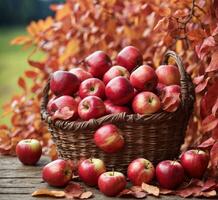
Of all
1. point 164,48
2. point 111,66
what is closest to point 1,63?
point 164,48

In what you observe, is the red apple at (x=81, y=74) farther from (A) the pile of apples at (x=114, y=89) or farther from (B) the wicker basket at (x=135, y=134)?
(B) the wicker basket at (x=135, y=134)

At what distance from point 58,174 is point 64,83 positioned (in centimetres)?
41

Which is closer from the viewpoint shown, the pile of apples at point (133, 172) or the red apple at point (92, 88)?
the pile of apples at point (133, 172)

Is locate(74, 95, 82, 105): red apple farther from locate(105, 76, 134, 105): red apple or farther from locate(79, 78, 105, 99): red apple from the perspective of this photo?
locate(105, 76, 134, 105): red apple

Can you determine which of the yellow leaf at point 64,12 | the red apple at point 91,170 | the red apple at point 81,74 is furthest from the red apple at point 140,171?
the yellow leaf at point 64,12

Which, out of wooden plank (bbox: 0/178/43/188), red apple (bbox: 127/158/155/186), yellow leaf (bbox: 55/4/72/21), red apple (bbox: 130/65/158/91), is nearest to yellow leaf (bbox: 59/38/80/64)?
yellow leaf (bbox: 55/4/72/21)

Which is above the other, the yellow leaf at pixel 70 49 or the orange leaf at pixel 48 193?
the yellow leaf at pixel 70 49

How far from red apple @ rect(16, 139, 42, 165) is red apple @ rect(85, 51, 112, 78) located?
0.38m

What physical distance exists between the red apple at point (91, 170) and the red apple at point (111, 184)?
6 cm

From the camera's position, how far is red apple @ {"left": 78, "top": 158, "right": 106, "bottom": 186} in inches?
82.7

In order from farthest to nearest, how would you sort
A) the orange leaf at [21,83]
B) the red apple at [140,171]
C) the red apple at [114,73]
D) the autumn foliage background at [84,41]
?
the orange leaf at [21,83] < the autumn foliage background at [84,41] < the red apple at [114,73] < the red apple at [140,171]

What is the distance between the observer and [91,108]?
217cm

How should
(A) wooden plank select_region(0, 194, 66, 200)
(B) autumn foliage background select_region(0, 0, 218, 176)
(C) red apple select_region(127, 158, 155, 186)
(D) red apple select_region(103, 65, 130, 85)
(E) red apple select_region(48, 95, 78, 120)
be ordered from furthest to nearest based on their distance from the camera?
(B) autumn foliage background select_region(0, 0, 218, 176), (D) red apple select_region(103, 65, 130, 85), (E) red apple select_region(48, 95, 78, 120), (C) red apple select_region(127, 158, 155, 186), (A) wooden plank select_region(0, 194, 66, 200)

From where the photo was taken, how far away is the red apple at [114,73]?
233 centimetres
